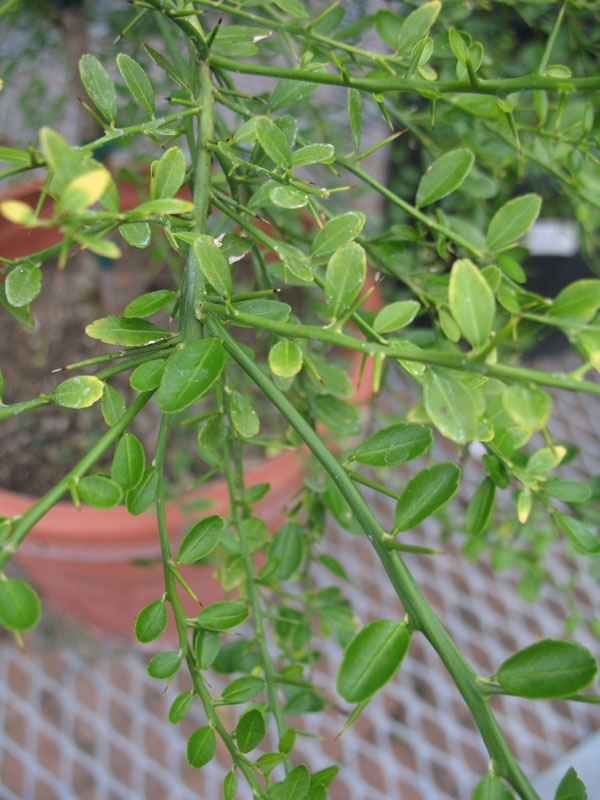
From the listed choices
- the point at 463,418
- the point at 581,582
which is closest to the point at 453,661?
the point at 463,418

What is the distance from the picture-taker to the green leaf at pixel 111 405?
215 millimetres

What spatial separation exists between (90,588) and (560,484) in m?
0.48

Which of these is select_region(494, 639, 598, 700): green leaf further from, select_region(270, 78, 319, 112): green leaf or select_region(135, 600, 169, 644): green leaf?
select_region(270, 78, 319, 112): green leaf

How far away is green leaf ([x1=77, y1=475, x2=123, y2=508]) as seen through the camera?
7.0 inches

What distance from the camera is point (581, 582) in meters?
0.72

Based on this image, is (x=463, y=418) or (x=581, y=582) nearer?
(x=463, y=418)

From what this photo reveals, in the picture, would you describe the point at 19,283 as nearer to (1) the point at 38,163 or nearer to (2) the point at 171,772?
(1) the point at 38,163

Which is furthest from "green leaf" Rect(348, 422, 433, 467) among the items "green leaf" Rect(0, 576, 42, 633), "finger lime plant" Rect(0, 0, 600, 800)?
"green leaf" Rect(0, 576, 42, 633)

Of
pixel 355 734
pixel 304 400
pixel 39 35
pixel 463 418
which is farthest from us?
pixel 355 734

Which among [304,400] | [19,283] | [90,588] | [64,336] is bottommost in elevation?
[90,588]

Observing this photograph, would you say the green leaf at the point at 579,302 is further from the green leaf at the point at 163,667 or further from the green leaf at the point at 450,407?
the green leaf at the point at 163,667

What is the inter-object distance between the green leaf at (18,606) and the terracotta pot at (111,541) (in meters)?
0.25

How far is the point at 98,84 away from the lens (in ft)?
0.75

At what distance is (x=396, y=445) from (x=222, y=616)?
3.3 inches
